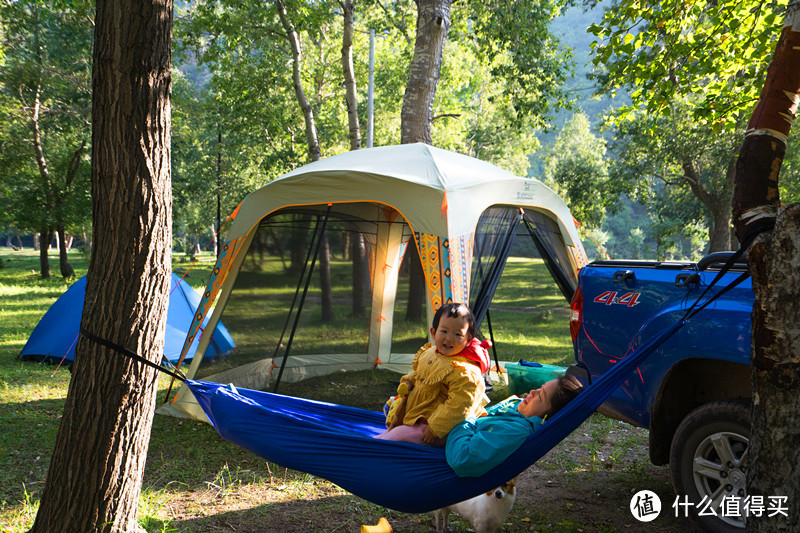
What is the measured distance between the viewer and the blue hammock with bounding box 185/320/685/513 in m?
2.21

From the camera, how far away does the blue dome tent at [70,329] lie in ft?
20.5

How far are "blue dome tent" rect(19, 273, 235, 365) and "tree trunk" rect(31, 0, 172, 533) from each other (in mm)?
3952

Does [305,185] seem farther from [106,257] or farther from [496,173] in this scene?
[106,257]

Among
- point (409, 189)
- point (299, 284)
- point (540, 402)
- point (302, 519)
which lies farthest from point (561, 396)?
point (299, 284)

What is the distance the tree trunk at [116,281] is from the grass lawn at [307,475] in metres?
0.57

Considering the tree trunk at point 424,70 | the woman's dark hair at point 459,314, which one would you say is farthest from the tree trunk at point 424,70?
the woman's dark hair at point 459,314

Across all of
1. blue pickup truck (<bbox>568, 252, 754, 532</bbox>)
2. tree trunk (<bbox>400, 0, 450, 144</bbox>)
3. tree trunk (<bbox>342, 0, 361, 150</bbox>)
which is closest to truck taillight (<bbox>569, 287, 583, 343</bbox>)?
blue pickup truck (<bbox>568, 252, 754, 532</bbox>)

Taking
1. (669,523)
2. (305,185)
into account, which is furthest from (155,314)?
(669,523)

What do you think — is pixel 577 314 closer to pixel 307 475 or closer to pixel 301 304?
pixel 307 475

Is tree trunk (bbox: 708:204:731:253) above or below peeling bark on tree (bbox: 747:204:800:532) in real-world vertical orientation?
above

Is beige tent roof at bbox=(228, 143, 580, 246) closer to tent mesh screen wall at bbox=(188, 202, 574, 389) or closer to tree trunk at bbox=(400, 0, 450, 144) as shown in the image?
tent mesh screen wall at bbox=(188, 202, 574, 389)

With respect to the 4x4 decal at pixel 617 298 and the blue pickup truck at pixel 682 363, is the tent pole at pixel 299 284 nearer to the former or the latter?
the blue pickup truck at pixel 682 363

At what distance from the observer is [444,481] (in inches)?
87.0

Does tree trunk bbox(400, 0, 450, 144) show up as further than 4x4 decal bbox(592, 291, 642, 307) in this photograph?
Yes
